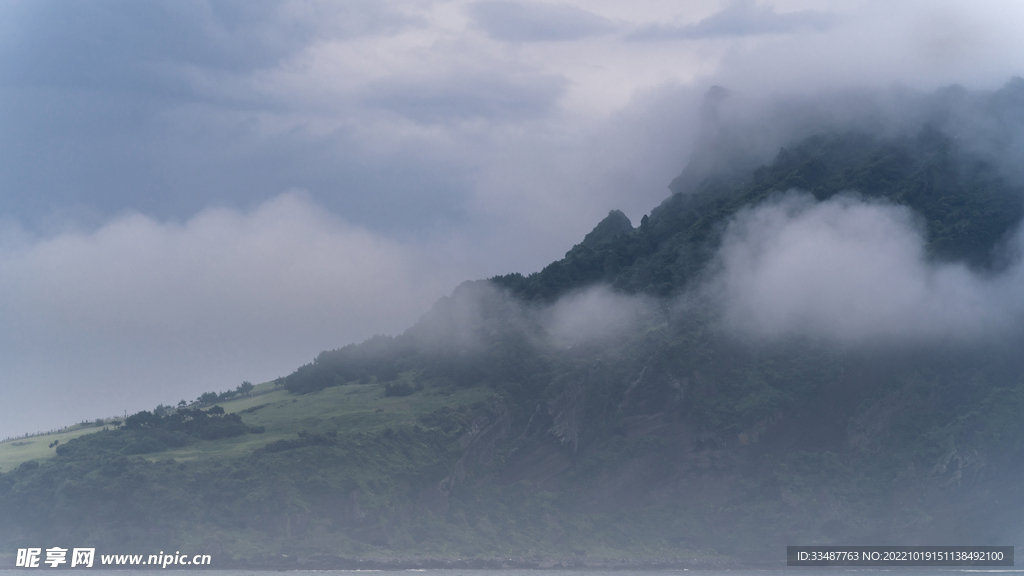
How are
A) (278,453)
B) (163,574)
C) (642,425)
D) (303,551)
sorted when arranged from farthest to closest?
1. (642,425)
2. (278,453)
3. (303,551)
4. (163,574)

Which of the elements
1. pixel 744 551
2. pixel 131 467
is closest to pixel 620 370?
pixel 744 551

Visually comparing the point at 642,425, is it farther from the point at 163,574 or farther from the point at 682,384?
the point at 163,574

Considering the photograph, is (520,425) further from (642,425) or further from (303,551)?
(303,551)

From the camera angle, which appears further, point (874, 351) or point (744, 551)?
point (874, 351)

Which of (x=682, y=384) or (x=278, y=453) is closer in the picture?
(x=278, y=453)

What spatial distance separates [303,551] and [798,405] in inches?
3537

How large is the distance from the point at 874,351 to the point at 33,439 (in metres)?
154

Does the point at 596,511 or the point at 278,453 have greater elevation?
the point at 278,453

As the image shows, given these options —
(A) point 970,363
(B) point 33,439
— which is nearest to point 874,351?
(A) point 970,363

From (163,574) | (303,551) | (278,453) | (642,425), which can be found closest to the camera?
(163,574)

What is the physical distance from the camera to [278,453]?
573ft

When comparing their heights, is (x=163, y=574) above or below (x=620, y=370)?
below

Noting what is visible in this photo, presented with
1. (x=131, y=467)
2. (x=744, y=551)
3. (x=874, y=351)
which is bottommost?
(x=744, y=551)

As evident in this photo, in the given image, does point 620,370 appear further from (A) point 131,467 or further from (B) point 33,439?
(B) point 33,439
